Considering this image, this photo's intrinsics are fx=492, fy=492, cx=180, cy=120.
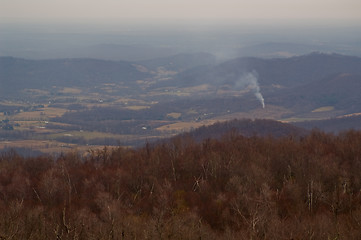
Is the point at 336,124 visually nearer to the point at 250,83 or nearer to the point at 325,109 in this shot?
the point at 325,109

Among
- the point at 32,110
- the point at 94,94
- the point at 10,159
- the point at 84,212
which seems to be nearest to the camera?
the point at 84,212

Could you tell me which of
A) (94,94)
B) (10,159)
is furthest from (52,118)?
(10,159)

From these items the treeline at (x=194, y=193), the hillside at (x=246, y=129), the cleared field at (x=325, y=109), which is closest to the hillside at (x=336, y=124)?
the hillside at (x=246, y=129)

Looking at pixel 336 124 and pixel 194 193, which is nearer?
pixel 194 193

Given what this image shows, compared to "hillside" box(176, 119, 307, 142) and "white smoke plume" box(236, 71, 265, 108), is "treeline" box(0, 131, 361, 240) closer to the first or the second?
"hillside" box(176, 119, 307, 142)

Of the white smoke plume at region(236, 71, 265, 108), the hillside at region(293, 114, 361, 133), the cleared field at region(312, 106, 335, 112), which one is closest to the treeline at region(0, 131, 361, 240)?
the hillside at region(293, 114, 361, 133)

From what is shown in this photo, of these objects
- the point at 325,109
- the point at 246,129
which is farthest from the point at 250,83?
the point at 246,129

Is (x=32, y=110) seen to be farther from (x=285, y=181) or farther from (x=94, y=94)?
(x=285, y=181)

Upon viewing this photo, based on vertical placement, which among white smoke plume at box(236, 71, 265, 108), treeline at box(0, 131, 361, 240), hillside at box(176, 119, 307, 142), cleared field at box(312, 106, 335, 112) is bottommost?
cleared field at box(312, 106, 335, 112)

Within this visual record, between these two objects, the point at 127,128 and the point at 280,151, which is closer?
the point at 280,151
